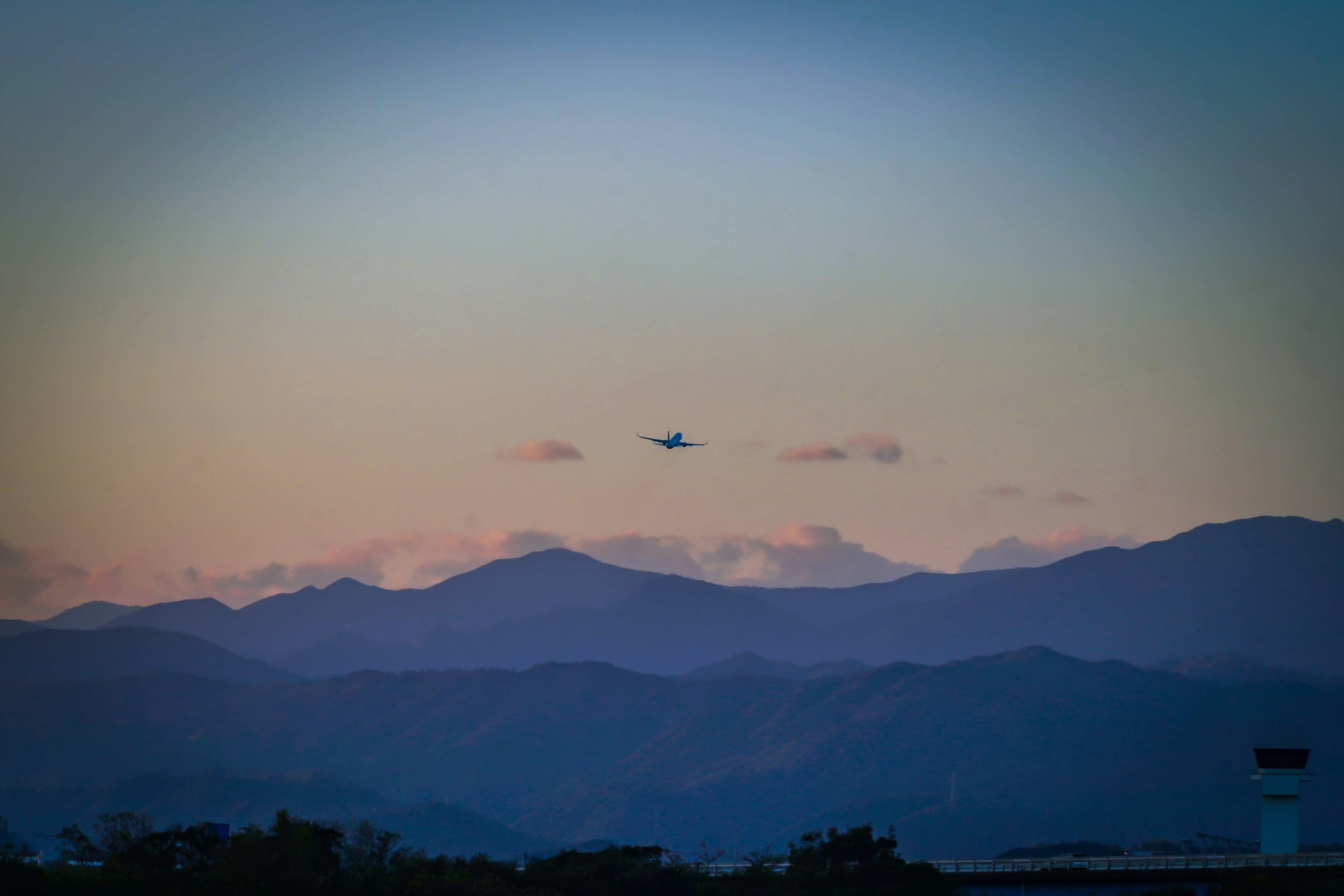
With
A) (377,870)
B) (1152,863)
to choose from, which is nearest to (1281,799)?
(1152,863)

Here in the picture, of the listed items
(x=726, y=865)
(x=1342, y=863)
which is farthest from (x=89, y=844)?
(x=1342, y=863)

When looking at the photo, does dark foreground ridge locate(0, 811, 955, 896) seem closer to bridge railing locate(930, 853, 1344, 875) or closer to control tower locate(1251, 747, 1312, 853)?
bridge railing locate(930, 853, 1344, 875)

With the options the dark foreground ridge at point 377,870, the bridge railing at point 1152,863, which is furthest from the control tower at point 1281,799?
the dark foreground ridge at point 377,870

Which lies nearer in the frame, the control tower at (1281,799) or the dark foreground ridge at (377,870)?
the dark foreground ridge at (377,870)

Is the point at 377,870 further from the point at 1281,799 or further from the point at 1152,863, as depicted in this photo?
the point at 1281,799

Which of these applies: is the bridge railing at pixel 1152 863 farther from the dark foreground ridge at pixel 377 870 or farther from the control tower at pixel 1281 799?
the control tower at pixel 1281 799

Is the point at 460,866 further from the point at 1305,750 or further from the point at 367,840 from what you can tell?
the point at 1305,750
